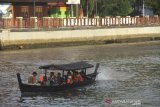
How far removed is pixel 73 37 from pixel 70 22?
3.30 metres

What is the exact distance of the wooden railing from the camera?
6650 cm

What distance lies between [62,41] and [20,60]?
1472 centimetres

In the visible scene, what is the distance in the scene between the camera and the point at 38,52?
61156mm

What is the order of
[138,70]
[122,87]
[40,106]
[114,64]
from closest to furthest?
[40,106] < [122,87] < [138,70] < [114,64]

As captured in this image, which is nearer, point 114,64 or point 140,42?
point 114,64

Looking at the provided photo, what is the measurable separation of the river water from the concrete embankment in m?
Result: 1.90

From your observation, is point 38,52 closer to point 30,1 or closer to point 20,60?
point 20,60

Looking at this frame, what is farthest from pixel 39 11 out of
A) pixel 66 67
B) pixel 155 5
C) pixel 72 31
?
pixel 66 67

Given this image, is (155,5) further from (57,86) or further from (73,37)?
(57,86)

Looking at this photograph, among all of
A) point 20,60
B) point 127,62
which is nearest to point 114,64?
point 127,62

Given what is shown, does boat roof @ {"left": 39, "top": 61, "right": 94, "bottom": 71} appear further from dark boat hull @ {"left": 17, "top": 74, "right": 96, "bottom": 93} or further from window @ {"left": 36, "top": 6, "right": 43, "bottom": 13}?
window @ {"left": 36, "top": 6, "right": 43, "bottom": 13}

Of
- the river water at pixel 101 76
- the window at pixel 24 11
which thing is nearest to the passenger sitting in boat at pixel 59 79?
the river water at pixel 101 76

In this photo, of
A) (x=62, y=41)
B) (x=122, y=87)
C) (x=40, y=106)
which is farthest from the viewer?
(x=62, y=41)

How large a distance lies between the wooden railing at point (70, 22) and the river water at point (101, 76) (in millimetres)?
4568
